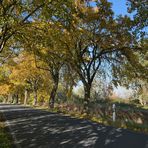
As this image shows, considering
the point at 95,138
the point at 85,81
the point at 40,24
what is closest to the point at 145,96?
the point at 85,81

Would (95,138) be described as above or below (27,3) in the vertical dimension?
below

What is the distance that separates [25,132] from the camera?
1352 cm

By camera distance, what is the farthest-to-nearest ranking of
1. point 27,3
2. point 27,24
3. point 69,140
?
point 27,24 < point 27,3 < point 69,140

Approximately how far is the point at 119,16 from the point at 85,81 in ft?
22.3

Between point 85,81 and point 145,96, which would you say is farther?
point 145,96

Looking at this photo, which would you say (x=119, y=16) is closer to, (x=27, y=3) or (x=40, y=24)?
(x=40, y=24)

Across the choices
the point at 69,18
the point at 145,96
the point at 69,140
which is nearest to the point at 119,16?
the point at 69,18

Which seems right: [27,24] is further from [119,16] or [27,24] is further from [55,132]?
[119,16]

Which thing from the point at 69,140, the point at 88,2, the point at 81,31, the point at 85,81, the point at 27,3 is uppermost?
the point at 88,2

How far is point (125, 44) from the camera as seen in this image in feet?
84.8

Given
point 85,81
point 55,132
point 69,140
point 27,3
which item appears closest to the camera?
point 69,140

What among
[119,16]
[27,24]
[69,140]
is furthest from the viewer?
[119,16]

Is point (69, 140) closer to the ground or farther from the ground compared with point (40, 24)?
closer to the ground

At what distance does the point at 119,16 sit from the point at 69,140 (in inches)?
645
